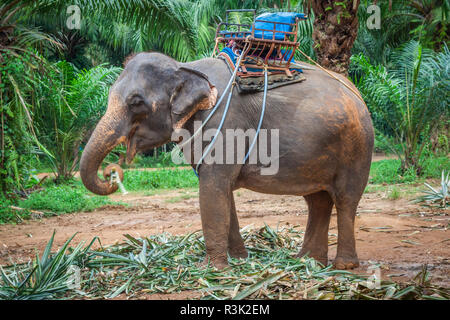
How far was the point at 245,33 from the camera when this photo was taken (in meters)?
4.77

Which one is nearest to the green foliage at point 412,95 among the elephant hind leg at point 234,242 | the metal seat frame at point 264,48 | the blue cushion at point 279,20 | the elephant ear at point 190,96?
the blue cushion at point 279,20

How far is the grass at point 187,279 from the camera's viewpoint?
384 cm

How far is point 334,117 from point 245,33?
115 cm

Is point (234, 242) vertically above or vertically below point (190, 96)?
below

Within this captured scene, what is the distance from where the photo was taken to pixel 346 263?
4852 millimetres

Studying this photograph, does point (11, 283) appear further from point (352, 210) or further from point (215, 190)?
point (352, 210)

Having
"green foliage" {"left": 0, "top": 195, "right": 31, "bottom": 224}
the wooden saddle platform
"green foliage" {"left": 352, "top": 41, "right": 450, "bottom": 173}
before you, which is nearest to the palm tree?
"green foliage" {"left": 0, "top": 195, "right": 31, "bottom": 224}

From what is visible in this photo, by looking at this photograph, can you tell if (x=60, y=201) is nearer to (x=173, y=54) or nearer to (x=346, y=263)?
(x=173, y=54)

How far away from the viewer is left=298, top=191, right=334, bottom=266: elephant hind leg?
506cm

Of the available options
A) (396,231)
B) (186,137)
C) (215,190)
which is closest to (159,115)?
(186,137)

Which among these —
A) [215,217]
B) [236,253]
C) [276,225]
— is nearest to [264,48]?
[215,217]

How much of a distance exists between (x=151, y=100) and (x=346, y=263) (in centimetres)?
240

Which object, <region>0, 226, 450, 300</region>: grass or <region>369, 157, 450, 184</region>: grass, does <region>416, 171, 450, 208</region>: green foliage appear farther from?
<region>0, 226, 450, 300</region>: grass
